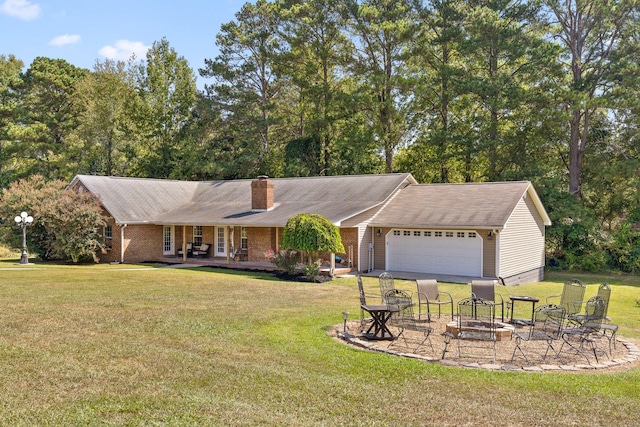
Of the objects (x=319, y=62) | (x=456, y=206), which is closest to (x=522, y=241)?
(x=456, y=206)

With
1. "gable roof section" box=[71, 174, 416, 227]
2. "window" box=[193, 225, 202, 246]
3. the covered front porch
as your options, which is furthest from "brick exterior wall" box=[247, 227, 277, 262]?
"window" box=[193, 225, 202, 246]

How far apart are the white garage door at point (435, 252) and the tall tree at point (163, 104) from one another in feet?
85.7

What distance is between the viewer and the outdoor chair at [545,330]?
9.36 m

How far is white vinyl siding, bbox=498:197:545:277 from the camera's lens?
21.0m

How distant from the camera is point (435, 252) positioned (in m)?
22.1

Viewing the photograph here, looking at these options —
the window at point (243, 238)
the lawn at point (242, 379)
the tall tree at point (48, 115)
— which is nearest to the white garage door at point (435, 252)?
the window at point (243, 238)

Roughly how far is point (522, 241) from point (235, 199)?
1520 cm

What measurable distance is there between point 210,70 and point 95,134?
1159 centimetres

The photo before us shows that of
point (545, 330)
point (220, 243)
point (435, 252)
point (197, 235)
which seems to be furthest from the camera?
point (197, 235)

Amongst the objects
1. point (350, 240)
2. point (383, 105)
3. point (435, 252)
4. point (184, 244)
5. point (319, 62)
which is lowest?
point (435, 252)

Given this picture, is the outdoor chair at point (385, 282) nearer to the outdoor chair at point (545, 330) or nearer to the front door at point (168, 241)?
the outdoor chair at point (545, 330)

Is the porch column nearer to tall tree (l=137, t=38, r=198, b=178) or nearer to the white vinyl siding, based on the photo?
the white vinyl siding

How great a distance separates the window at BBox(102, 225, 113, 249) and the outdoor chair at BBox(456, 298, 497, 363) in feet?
68.7

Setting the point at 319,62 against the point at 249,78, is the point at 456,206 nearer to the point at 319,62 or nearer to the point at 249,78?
the point at 319,62
